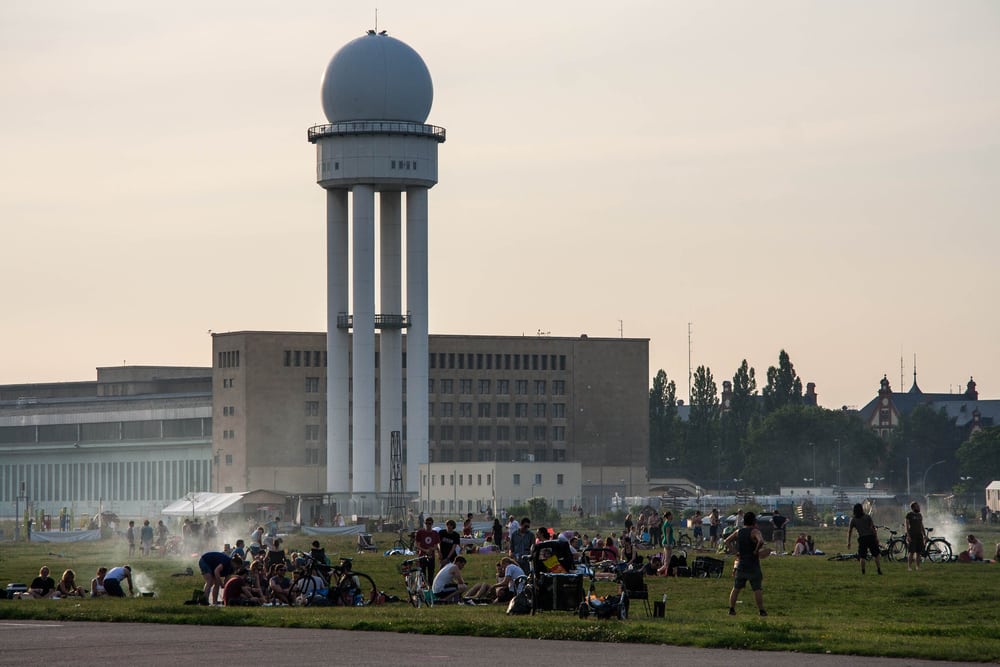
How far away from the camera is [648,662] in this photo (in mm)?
24547

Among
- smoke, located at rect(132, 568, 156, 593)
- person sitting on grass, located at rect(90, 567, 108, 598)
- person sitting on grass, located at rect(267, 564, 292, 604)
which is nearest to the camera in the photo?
person sitting on grass, located at rect(267, 564, 292, 604)

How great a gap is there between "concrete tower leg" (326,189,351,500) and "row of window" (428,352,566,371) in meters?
31.4

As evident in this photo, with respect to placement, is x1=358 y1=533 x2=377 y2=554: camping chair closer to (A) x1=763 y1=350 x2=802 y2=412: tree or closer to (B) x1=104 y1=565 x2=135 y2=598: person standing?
(B) x1=104 y1=565 x2=135 y2=598: person standing

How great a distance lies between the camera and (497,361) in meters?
157

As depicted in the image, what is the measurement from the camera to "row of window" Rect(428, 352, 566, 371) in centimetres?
15450

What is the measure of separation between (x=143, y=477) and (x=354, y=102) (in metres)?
58.9

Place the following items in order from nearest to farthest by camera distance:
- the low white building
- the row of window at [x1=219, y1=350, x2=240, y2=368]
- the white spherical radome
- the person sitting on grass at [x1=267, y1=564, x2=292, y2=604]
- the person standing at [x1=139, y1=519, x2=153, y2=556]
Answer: the person sitting on grass at [x1=267, y1=564, x2=292, y2=604], the person standing at [x1=139, y1=519, x2=153, y2=556], the white spherical radome, the low white building, the row of window at [x1=219, y1=350, x2=240, y2=368]

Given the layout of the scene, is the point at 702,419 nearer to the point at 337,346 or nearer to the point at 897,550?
the point at 337,346

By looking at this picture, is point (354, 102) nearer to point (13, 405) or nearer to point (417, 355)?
point (417, 355)

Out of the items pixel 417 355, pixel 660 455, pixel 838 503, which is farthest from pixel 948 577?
pixel 660 455

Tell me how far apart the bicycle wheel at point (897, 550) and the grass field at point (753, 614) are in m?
1.15

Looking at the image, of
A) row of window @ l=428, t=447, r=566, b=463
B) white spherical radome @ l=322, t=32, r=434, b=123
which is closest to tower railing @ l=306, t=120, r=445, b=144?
white spherical radome @ l=322, t=32, r=434, b=123

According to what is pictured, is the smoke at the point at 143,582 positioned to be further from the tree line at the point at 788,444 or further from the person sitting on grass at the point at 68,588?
the tree line at the point at 788,444

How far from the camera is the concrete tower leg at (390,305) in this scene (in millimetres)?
119125
